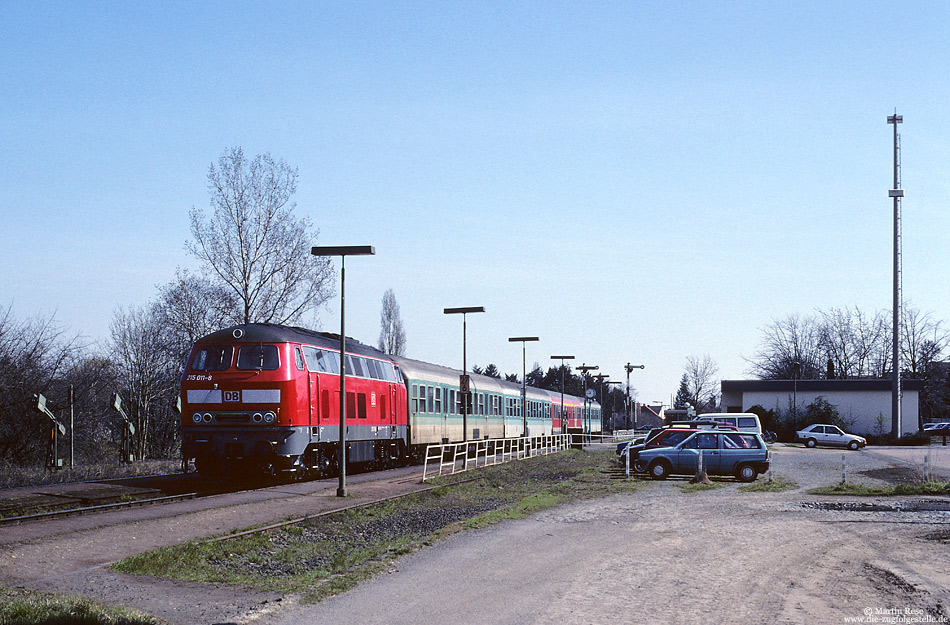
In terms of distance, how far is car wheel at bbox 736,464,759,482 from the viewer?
26562mm

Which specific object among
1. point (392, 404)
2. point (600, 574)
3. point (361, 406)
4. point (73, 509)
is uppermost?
point (361, 406)

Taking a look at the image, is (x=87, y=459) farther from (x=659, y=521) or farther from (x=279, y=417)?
(x=659, y=521)

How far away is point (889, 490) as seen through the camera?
23.2m

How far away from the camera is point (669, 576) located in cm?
1106

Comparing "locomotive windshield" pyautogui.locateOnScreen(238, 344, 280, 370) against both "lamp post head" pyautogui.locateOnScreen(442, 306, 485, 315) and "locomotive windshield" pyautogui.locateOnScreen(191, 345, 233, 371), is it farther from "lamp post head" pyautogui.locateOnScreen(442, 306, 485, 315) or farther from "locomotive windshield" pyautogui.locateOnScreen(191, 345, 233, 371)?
"lamp post head" pyautogui.locateOnScreen(442, 306, 485, 315)

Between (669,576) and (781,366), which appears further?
(781,366)

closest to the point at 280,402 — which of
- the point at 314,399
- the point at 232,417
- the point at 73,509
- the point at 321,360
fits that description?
the point at 232,417

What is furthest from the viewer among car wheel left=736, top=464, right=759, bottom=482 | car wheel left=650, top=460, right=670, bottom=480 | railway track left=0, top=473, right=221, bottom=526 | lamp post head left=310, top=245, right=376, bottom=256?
car wheel left=650, top=460, right=670, bottom=480

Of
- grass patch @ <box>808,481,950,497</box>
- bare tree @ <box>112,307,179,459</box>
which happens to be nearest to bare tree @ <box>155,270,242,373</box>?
bare tree @ <box>112,307,179,459</box>

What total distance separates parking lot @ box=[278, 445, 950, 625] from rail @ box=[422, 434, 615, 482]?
33.2 ft

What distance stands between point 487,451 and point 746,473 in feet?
50.7

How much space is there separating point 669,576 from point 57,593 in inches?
Answer: 263

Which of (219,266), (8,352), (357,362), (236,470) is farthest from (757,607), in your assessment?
(219,266)

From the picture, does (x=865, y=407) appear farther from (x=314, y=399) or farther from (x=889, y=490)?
(x=314, y=399)
